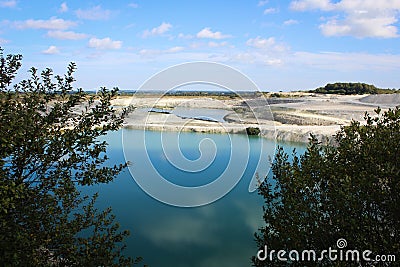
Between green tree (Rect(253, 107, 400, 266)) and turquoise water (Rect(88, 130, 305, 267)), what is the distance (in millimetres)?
5277

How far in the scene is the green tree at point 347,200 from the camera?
405cm

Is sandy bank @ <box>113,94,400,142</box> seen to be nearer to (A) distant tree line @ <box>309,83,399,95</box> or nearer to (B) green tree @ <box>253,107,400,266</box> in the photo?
(B) green tree @ <box>253,107,400,266</box>

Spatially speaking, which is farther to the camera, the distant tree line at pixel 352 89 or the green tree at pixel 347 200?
the distant tree line at pixel 352 89

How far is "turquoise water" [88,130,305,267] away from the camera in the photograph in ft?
33.0

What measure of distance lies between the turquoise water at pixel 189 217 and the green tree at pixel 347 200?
5.28 metres

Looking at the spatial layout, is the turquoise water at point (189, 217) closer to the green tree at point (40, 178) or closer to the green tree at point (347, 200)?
the green tree at point (347, 200)

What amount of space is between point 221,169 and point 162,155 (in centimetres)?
504

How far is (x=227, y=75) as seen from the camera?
931 centimetres

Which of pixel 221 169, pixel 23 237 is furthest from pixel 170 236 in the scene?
pixel 23 237

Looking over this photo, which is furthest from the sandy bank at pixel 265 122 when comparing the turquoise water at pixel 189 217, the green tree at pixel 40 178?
the green tree at pixel 40 178

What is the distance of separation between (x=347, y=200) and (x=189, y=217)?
9582 millimetres

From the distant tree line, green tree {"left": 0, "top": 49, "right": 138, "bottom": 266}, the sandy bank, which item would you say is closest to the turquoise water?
green tree {"left": 0, "top": 49, "right": 138, "bottom": 266}

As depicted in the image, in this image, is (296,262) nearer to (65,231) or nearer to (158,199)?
(65,231)

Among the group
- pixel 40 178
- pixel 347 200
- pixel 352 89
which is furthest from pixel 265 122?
pixel 352 89
